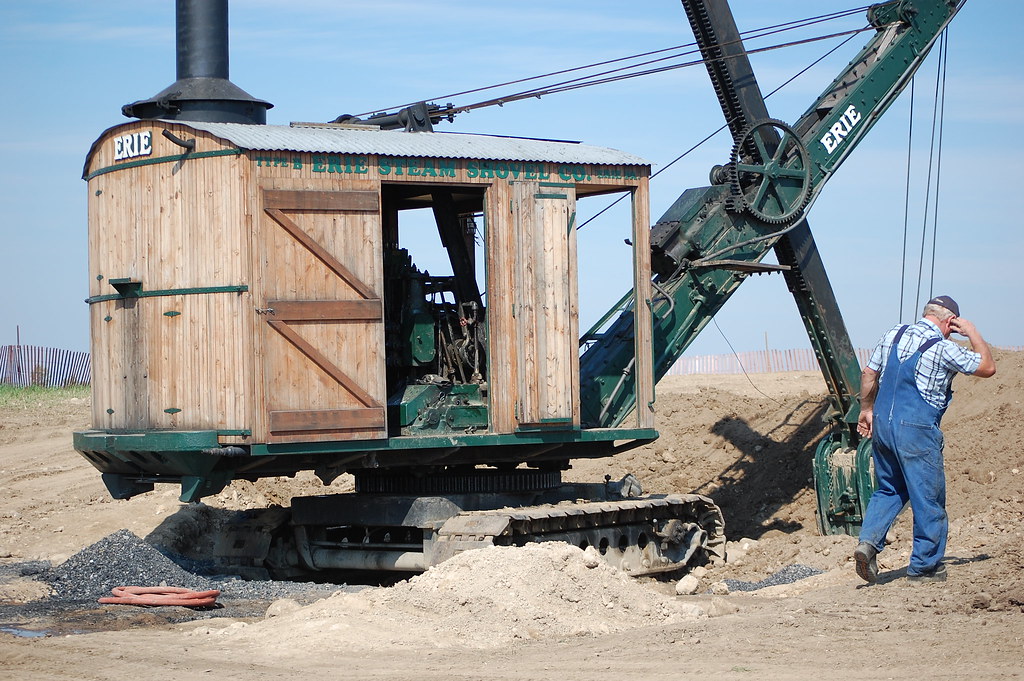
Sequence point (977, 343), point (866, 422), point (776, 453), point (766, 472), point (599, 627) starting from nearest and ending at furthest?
1. point (599, 627)
2. point (977, 343)
3. point (866, 422)
4. point (766, 472)
5. point (776, 453)

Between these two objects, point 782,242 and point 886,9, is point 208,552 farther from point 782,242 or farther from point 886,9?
point 886,9

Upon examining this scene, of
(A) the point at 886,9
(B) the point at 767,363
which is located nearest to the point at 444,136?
(A) the point at 886,9

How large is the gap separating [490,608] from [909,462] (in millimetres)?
3078

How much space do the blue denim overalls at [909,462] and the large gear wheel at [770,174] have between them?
522 centimetres

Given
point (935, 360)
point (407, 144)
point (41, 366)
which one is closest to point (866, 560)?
point (935, 360)

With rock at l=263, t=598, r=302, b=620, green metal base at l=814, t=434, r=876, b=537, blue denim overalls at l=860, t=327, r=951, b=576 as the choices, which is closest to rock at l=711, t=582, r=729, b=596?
blue denim overalls at l=860, t=327, r=951, b=576

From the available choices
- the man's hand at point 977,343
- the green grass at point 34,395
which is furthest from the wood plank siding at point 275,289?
the green grass at point 34,395

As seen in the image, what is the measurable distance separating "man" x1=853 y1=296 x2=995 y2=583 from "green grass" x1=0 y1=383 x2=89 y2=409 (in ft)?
67.7

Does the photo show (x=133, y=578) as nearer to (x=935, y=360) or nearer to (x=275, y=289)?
(x=275, y=289)

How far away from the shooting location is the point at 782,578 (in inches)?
485

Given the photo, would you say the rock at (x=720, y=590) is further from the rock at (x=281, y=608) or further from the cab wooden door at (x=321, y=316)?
the rock at (x=281, y=608)

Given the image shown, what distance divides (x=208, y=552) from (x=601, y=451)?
412 centimetres

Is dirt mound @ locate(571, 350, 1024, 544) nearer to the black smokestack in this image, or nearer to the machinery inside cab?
the machinery inside cab

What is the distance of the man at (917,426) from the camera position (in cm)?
934
